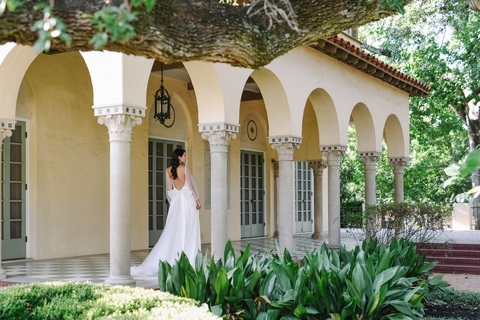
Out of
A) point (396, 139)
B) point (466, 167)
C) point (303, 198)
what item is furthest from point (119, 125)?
point (303, 198)

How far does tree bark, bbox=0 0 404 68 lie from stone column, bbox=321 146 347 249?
36.1 feet

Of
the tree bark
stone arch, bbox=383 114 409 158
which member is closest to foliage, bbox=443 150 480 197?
the tree bark

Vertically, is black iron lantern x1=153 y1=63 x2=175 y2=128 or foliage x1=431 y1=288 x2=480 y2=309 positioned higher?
black iron lantern x1=153 y1=63 x2=175 y2=128

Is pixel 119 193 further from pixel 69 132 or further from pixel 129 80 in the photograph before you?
pixel 69 132

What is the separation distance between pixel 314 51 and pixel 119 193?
6.90 metres

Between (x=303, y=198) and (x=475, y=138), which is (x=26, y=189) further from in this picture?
(x=475, y=138)

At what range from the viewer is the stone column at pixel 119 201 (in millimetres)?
8633

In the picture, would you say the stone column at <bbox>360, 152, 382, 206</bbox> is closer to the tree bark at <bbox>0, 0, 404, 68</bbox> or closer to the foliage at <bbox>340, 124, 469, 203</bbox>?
the tree bark at <bbox>0, 0, 404, 68</bbox>

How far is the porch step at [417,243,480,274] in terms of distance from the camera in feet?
43.8

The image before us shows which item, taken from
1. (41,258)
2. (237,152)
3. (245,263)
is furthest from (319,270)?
(237,152)

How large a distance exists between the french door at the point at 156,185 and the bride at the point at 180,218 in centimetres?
447

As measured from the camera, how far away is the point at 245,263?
6848 millimetres

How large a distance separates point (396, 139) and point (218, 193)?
10.7m

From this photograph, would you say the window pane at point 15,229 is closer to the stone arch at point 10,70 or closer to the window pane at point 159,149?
the stone arch at point 10,70
